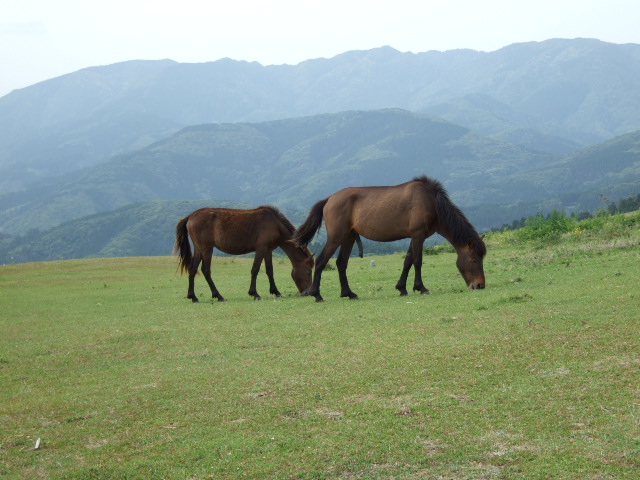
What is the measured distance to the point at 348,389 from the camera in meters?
8.56

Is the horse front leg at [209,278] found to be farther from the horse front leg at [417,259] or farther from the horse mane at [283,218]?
the horse front leg at [417,259]

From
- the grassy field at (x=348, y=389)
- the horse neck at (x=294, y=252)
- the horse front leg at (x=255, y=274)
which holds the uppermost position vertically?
the horse neck at (x=294, y=252)

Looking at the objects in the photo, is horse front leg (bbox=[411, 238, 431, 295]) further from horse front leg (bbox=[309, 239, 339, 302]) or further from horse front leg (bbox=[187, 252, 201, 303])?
horse front leg (bbox=[187, 252, 201, 303])

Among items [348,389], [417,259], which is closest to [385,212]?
[417,259]

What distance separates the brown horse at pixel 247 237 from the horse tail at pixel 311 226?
1815mm

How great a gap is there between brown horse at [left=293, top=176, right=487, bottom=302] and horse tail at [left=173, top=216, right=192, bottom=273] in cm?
457

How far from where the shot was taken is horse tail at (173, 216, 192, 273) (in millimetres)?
20219

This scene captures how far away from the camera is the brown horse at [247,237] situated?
1980 centimetres

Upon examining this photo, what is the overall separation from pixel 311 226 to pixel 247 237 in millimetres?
2916

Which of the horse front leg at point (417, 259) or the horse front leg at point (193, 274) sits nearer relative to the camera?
the horse front leg at point (417, 259)

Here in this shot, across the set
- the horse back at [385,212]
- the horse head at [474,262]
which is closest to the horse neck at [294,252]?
the horse back at [385,212]

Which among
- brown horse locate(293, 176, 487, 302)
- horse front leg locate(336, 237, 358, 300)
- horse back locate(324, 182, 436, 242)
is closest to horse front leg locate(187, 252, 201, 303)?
brown horse locate(293, 176, 487, 302)

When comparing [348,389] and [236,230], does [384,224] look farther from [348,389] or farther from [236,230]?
[348,389]

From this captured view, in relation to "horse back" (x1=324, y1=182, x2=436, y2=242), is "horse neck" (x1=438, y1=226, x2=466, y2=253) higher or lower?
lower
